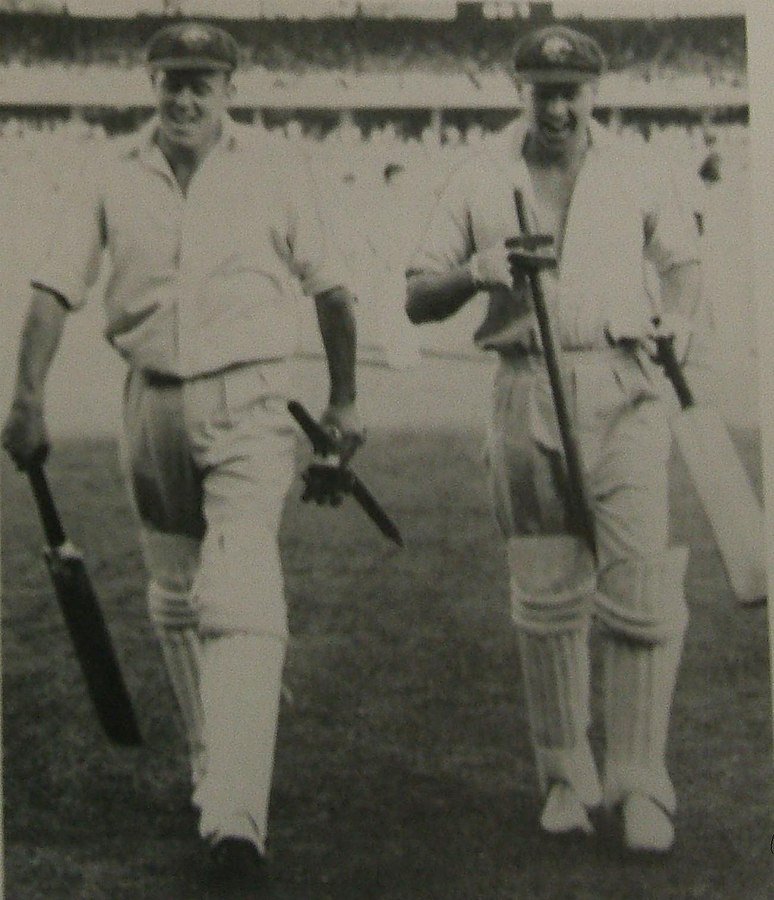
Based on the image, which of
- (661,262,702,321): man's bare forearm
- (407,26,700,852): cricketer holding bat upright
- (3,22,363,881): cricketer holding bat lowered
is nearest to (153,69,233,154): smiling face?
(3,22,363,881): cricketer holding bat lowered

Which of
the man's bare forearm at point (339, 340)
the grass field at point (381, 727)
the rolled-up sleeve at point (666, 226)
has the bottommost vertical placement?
the grass field at point (381, 727)

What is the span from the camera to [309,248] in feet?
9.33

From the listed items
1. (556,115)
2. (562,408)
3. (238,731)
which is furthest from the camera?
(556,115)

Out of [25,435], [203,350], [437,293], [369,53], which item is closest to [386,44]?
[369,53]

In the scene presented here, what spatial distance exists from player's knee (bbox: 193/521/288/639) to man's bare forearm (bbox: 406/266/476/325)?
0.57 meters

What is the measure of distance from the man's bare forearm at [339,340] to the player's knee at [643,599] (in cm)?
66

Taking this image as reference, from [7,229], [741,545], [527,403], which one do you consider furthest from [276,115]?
[741,545]

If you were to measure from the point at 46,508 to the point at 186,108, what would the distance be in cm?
87

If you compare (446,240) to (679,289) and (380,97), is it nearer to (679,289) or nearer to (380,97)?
(380,97)

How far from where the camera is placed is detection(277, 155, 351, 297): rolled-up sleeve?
9.32ft

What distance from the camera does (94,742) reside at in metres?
2.76

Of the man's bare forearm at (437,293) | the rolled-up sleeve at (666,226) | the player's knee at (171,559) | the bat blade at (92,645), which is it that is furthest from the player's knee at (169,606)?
the rolled-up sleeve at (666,226)

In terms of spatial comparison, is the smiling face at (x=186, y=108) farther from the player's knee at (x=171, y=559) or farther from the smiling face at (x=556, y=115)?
the player's knee at (x=171, y=559)

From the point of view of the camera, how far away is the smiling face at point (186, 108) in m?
2.84
